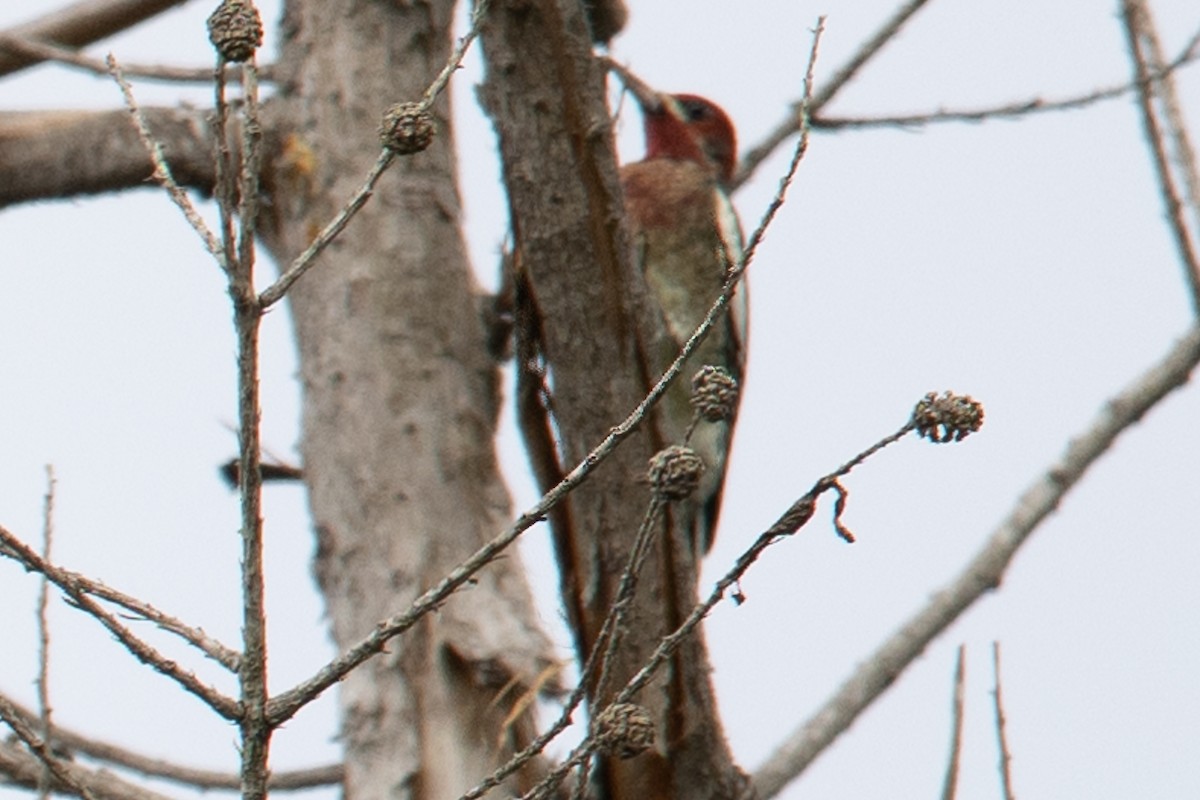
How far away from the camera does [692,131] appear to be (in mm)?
6203

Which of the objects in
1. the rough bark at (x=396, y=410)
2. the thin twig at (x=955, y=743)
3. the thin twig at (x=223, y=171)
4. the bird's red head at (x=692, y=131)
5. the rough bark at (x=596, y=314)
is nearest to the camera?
the thin twig at (x=223, y=171)

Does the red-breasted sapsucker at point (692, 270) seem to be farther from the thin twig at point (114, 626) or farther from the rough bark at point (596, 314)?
the thin twig at point (114, 626)

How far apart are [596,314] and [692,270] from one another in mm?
2275

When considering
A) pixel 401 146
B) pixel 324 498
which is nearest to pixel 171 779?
pixel 324 498

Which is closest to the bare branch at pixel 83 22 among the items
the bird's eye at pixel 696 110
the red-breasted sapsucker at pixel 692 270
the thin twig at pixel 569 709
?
the red-breasted sapsucker at pixel 692 270

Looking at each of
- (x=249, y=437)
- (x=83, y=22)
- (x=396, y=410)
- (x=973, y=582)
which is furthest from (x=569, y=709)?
(x=83, y=22)

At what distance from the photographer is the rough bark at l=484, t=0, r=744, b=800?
291cm

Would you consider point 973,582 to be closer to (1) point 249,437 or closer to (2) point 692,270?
(2) point 692,270

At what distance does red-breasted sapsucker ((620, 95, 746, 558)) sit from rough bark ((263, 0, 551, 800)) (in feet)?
3.44

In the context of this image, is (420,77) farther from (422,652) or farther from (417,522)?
(422,652)

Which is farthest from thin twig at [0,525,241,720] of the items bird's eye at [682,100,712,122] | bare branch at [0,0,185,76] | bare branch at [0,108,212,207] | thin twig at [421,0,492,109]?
bird's eye at [682,100,712,122]

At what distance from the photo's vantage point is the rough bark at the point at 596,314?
9.54ft

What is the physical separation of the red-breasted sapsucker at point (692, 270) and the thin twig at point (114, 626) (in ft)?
9.76

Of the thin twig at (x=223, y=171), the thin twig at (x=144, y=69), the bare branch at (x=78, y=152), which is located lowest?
the thin twig at (x=223, y=171)
